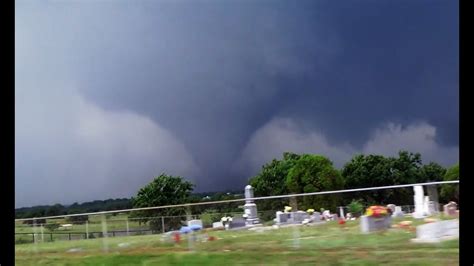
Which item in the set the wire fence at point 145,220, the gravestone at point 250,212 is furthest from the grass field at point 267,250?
the gravestone at point 250,212

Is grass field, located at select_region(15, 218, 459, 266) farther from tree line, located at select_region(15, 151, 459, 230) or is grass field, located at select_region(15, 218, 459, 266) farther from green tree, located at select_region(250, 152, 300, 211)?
green tree, located at select_region(250, 152, 300, 211)

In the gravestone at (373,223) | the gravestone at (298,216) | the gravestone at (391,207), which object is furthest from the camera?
the gravestone at (298,216)

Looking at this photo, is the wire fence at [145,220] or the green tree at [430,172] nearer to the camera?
the wire fence at [145,220]

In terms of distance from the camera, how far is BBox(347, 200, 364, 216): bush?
4473 mm

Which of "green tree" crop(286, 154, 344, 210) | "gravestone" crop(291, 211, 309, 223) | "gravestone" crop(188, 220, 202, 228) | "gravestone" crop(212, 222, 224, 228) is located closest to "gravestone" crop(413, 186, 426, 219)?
"gravestone" crop(291, 211, 309, 223)

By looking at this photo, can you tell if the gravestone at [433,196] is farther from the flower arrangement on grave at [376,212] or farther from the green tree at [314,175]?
the green tree at [314,175]

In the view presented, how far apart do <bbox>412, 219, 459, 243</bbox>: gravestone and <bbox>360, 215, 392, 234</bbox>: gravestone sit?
0.27 m

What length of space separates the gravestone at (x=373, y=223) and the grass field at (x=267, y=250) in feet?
0.23

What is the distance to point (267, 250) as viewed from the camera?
4426 mm

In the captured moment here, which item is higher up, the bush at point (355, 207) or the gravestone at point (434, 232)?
the bush at point (355, 207)

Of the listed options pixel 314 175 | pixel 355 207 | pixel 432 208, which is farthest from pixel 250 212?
pixel 314 175

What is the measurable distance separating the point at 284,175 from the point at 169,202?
503 cm

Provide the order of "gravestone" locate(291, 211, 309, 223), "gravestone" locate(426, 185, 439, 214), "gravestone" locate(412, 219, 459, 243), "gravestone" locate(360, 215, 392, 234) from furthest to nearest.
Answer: "gravestone" locate(291, 211, 309, 223)
"gravestone" locate(360, 215, 392, 234)
"gravestone" locate(426, 185, 439, 214)
"gravestone" locate(412, 219, 459, 243)

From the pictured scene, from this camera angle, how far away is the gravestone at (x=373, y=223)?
4288 millimetres
